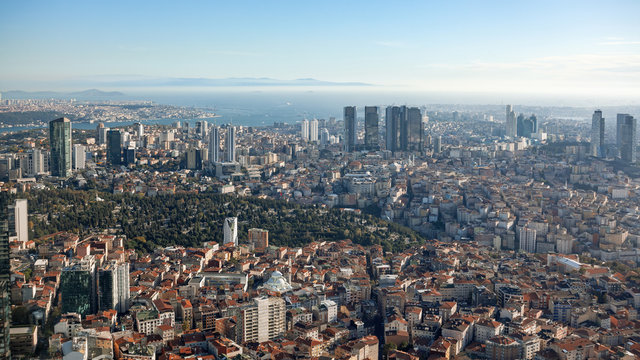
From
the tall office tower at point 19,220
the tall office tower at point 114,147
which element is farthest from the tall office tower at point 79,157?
the tall office tower at point 19,220

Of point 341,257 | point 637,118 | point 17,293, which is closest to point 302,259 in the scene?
point 341,257

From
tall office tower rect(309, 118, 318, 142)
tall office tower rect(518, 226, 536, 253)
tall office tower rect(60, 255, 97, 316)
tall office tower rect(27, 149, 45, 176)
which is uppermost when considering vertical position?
tall office tower rect(309, 118, 318, 142)

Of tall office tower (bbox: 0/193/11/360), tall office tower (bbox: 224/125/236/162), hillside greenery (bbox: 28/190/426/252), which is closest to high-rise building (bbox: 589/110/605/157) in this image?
tall office tower (bbox: 224/125/236/162)

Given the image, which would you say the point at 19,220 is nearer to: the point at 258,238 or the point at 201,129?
the point at 258,238

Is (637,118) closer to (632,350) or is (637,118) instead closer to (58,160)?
(632,350)

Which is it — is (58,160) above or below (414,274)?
above

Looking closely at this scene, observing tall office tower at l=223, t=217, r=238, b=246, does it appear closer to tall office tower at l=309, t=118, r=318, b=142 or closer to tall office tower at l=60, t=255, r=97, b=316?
tall office tower at l=60, t=255, r=97, b=316
